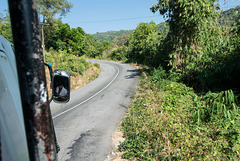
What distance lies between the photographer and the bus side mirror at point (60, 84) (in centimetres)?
209

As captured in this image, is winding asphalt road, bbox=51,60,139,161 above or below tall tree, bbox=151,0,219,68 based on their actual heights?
below

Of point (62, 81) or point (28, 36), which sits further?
point (62, 81)

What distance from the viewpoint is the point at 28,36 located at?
1.24 m

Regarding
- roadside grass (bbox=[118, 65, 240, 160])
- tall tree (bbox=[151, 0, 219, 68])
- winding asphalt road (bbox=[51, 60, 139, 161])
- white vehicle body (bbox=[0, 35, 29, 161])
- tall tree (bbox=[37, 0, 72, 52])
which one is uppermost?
tall tree (bbox=[37, 0, 72, 52])

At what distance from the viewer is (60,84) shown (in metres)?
2.14

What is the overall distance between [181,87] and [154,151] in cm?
664

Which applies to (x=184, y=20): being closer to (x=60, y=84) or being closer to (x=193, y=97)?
(x=193, y=97)

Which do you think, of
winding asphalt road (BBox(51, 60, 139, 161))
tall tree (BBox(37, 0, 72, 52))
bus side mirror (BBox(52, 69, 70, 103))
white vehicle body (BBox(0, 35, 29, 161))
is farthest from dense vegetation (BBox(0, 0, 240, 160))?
tall tree (BBox(37, 0, 72, 52))

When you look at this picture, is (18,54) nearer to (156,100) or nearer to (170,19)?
(156,100)

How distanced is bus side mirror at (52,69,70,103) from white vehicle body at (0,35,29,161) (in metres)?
0.48

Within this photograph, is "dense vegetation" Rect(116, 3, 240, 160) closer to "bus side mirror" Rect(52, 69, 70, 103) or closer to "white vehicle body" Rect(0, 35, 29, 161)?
"bus side mirror" Rect(52, 69, 70, 103)

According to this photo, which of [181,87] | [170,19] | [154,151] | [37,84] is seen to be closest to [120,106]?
[181,87]

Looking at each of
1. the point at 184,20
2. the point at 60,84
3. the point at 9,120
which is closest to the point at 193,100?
the point at 184,20

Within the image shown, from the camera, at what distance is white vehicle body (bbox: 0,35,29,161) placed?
48.4 inches
